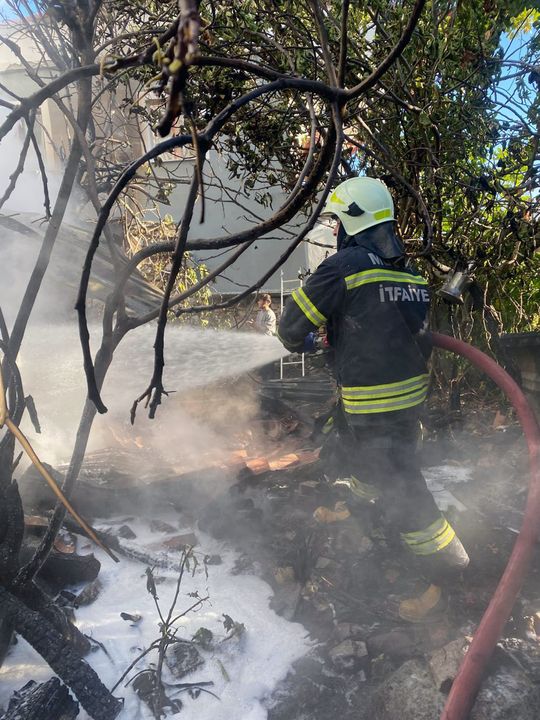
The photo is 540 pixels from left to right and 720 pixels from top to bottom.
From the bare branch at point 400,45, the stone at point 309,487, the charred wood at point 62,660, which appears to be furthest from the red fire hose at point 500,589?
the bare branch at point 400,45

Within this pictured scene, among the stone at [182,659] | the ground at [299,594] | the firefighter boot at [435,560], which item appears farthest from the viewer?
the firefighter boot at [435,560]

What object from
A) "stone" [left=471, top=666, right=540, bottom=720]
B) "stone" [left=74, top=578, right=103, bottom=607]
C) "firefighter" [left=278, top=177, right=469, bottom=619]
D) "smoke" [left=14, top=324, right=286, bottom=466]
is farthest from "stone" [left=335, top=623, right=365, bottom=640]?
Result: "smoke" [left=14, top=324, right=286, bottom=466]

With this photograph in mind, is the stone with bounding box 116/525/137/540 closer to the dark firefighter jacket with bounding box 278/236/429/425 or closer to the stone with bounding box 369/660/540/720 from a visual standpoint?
the dark firefighter jacket with bounding box 278/236/429/425

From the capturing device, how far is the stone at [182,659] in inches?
103

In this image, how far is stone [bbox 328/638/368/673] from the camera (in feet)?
8.62

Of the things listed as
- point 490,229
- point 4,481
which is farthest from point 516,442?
point 4,481

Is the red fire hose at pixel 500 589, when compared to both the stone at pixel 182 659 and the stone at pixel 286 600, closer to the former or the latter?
the stone at pixel 286 600

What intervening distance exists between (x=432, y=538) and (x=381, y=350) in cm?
108

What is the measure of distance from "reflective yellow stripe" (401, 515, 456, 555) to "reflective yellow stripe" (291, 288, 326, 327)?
51.6 inches

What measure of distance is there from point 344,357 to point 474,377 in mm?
4367

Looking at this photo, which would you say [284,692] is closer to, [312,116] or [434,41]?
[312,116]

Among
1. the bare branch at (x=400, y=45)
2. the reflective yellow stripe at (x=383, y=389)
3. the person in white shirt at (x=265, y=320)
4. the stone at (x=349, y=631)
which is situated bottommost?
the stone at (x=349, y=631)

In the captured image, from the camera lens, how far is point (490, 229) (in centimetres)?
504

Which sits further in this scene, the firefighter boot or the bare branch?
the firefighter boot
